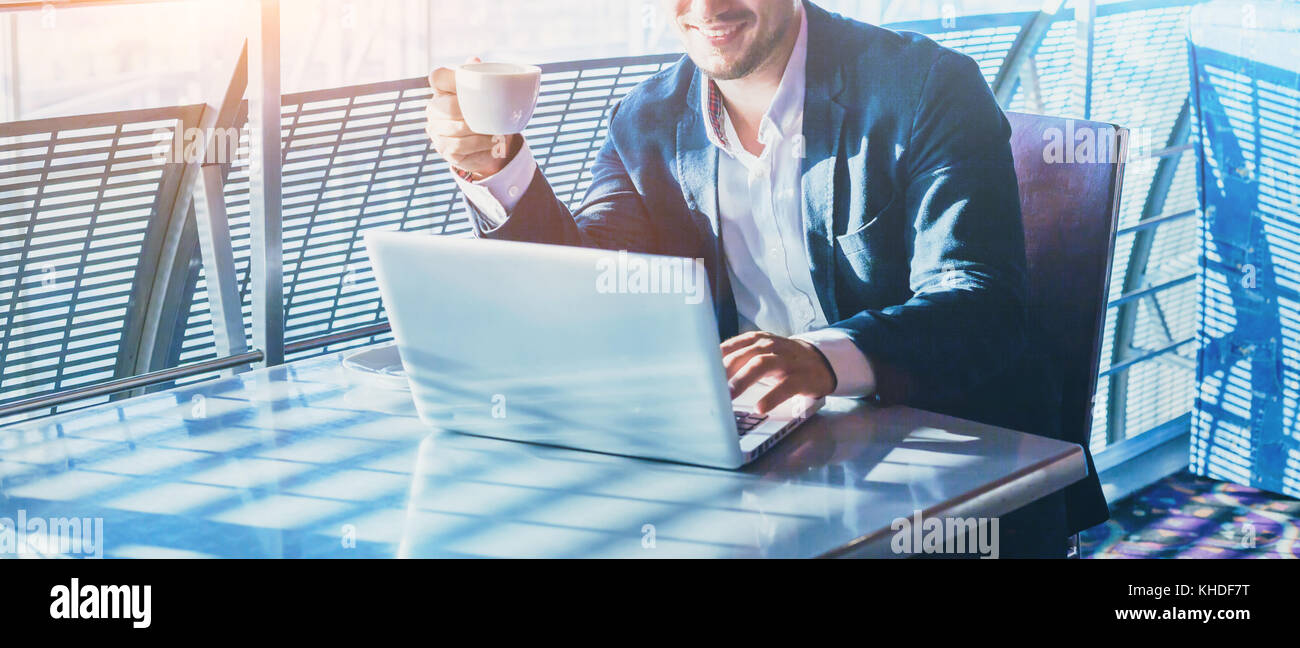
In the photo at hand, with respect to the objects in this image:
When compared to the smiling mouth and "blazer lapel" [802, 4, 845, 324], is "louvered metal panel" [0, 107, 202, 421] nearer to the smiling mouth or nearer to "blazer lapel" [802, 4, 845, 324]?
the smiling mouth

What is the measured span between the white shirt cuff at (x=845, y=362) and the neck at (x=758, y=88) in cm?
49

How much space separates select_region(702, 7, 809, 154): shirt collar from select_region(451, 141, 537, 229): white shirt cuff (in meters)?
0.27

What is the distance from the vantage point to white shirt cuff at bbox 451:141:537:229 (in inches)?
60.5

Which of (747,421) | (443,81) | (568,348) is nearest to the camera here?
(568,348)

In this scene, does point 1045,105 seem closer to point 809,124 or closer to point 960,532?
point 809,124

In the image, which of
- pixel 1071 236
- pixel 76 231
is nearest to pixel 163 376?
pixel 1071 236

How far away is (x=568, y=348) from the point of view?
3.58ft

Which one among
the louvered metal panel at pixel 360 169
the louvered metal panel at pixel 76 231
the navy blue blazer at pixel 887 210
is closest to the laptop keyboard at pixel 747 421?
the navy blue blazer at pixel 887 210

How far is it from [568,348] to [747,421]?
21cm

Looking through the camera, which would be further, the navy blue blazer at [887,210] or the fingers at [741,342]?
the navy blue blazer at [887,210]

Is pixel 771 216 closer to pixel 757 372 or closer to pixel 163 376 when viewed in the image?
pixel 757 372

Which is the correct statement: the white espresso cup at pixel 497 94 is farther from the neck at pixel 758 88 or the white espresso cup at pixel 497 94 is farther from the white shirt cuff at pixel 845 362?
the neck at pixel 758 88

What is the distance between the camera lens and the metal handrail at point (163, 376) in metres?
1.44

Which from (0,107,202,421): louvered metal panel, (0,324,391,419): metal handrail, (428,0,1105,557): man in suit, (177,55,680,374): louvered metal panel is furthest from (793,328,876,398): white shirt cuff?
(177,55,680,374): louvered metal panel
